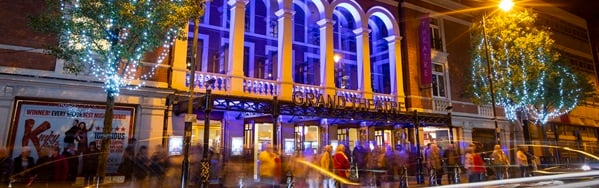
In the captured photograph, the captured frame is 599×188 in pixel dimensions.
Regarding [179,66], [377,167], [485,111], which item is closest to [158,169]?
[179,66]

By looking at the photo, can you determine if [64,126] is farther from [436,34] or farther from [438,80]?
[436,34]

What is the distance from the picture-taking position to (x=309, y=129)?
21.0 metres

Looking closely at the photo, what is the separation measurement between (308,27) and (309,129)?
5673 mm

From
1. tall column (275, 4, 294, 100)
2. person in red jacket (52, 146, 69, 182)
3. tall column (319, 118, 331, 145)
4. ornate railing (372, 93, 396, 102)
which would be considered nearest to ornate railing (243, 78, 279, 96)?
tall column (275, 4, 294, 100)

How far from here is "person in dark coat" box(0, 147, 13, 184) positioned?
36.9 ft

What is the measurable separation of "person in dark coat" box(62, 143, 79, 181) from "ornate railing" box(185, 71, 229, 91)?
4.39 metres

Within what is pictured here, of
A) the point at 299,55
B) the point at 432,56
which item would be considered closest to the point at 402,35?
the point at 432,56

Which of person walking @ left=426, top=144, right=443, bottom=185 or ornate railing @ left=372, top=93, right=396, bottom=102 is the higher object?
ornate railing @ left=372, top=93, right=396, bottom=102

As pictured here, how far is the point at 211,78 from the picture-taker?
15750mm

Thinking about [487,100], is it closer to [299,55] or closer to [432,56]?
[432,56]

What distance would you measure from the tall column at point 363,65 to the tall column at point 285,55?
13.5ft

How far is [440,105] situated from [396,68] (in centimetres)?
374

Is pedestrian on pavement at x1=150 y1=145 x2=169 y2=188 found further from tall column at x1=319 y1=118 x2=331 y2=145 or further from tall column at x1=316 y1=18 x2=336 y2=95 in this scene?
tall column at x1=319 y1=118 x2=331 y2=145

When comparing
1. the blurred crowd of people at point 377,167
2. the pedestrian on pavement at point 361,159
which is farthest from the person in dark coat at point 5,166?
the pedestrian on pavement at point 361,159
